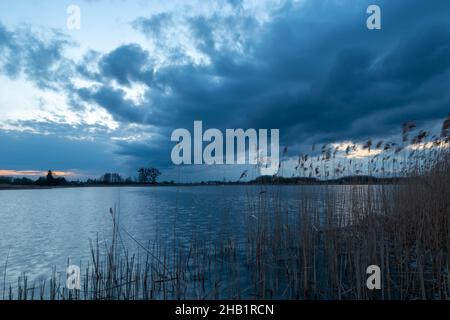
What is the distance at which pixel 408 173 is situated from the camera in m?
7.87

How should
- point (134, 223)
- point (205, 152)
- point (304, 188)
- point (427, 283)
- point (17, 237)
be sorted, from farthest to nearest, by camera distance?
point (134, 223), point (17, 237), point (304, 188), point (205, 152), point (427, 283)

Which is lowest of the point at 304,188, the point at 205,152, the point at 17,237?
the point at 17,237

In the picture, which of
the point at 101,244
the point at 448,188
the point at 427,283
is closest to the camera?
the point at 427,283

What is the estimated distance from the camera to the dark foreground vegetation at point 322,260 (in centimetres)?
445

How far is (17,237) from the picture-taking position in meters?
11.4

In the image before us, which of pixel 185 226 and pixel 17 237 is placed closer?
pixel 17 237

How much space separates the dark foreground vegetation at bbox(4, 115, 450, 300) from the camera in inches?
175

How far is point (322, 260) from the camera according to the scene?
620 cm

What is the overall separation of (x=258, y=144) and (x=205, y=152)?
4.49ft
